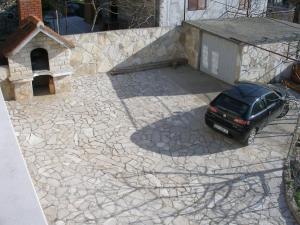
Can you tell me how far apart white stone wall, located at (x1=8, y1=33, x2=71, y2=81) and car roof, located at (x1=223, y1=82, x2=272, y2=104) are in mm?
7538

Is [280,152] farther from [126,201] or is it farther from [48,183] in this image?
[48,183]

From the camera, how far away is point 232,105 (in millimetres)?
14445

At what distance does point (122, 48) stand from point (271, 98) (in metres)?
8.71

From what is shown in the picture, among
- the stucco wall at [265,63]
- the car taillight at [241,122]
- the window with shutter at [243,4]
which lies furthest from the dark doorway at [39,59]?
the window with shutter at [243,4]

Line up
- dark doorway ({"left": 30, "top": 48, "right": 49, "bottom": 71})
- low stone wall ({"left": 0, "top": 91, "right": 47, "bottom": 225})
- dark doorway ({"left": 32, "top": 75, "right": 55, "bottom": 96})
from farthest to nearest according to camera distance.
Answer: dark doorway ({"left": 32, "top": 75, "right": 55, "bottom": 96}) < dark doorway ({"left": 30, "top": 48, "right": 49, "bottom": 71}) < low stone wall ({"left": 0, "top": 91, "right": 47, "bottom": 225})

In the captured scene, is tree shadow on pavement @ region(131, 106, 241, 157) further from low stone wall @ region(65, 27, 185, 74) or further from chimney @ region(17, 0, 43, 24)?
chimney @ region(17, 0, 43, 24)

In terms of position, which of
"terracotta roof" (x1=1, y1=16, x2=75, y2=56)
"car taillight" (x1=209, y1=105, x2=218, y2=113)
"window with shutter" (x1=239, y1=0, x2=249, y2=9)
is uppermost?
"window with shutter" (x1=239, y1=0, x2=249, y2=9)

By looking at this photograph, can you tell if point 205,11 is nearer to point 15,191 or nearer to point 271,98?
point 271,98

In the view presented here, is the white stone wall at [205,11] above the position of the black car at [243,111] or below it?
above

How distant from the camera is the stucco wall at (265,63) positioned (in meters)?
19.0

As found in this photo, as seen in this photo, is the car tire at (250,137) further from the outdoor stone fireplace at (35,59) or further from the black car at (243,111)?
the outdoor stone fireplace at (35,59)

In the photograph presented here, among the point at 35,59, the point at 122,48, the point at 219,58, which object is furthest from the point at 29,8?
the point at 219,58

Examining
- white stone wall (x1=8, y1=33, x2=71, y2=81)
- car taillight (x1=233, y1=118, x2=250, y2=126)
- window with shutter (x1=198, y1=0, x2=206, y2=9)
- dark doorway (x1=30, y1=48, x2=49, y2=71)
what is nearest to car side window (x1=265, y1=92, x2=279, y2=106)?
car taillight (x1=233, y1=118, x2=250, y2=126)

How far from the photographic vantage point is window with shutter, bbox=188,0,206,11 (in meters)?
22.3
